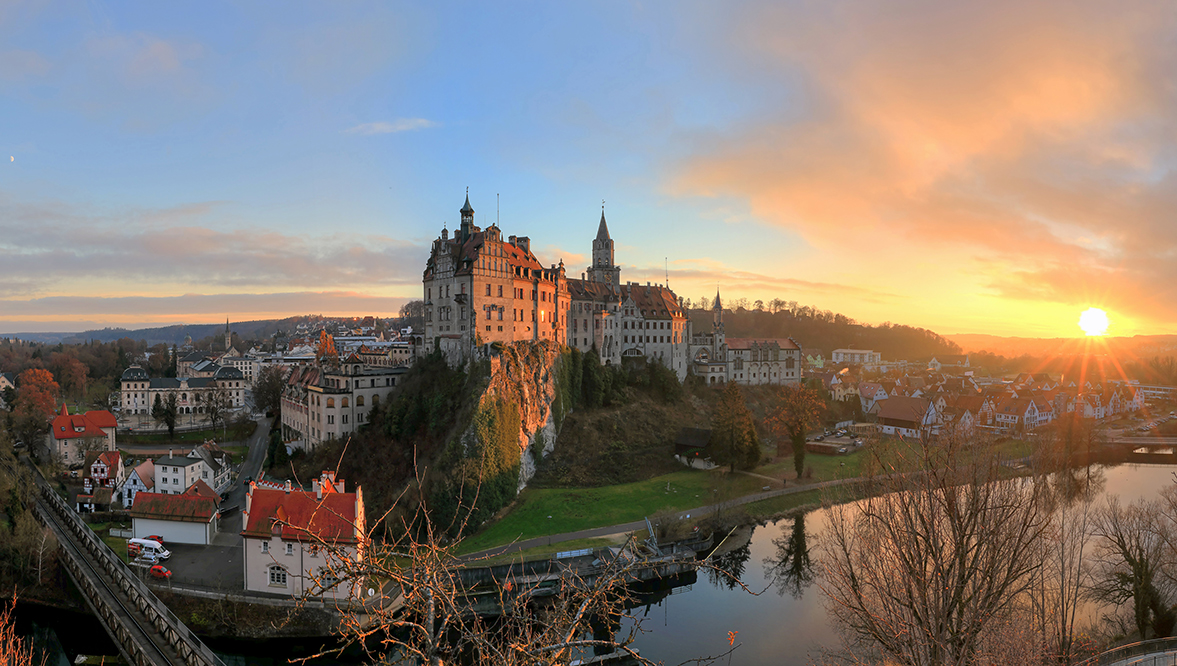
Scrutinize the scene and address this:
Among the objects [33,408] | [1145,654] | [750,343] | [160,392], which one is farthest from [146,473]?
[750,343]

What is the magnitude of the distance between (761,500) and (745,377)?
94.7ft

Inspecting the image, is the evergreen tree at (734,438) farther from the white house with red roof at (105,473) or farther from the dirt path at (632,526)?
the white house with red roof at (105,473)

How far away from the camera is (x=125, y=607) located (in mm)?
25672

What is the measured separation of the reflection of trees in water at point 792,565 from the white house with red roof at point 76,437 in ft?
171

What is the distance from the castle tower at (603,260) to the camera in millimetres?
66438

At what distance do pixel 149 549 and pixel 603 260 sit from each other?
156 ft

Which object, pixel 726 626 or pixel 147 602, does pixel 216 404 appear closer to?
pixel 147 602

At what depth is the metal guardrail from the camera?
54.6 ft

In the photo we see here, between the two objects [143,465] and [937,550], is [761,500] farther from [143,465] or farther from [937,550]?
[143,465]

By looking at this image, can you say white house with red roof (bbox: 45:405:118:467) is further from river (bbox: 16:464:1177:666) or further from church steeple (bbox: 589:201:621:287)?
church steeple (bbox: 589:201:621:287)

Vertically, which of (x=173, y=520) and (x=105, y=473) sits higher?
(x=105, y=473)

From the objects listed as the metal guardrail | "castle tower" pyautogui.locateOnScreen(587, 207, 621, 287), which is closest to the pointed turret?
"castle tower" pyautogui.locateOnScreen(587, 207, 621, 287)

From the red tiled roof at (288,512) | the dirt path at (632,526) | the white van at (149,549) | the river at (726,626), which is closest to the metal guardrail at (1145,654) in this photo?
the river at (726,626)

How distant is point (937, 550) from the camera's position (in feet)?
44.5
